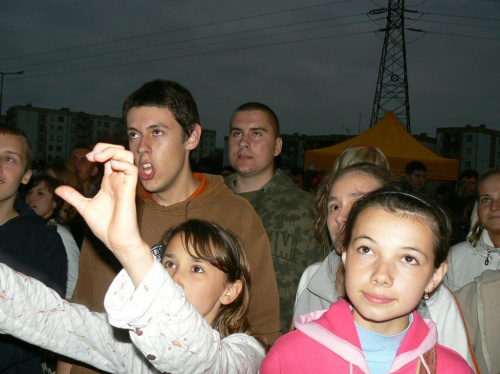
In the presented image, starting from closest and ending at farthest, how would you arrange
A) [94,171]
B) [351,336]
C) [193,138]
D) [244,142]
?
[351,336] < [193,138] < [244,142] < [94,171]

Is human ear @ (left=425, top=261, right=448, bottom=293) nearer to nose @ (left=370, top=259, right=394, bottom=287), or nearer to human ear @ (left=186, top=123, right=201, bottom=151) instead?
nose @ (left=370, top=259, right=394, bottom=287)

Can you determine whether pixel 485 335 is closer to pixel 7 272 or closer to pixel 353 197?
pixel 353 197

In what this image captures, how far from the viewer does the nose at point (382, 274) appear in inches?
63.4

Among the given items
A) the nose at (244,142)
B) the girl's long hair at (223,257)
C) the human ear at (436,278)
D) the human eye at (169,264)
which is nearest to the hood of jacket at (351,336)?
the human ear at (436,278)

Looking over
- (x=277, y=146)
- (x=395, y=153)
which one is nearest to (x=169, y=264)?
(x=277, y=146)

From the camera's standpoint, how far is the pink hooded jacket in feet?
5.48

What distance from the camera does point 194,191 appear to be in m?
2.69

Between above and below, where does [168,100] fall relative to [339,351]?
above

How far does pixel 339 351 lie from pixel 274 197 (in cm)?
217

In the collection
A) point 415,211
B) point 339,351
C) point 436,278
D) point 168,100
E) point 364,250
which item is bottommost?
point 339,351

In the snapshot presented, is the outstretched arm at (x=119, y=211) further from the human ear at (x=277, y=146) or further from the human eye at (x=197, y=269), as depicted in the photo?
the human ear at (x=277, y=146)

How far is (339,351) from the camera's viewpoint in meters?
1.67

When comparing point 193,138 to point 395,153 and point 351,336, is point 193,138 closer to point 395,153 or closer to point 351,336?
point 351,336

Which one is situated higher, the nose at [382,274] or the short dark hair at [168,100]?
the short dark hair at [168,100]
